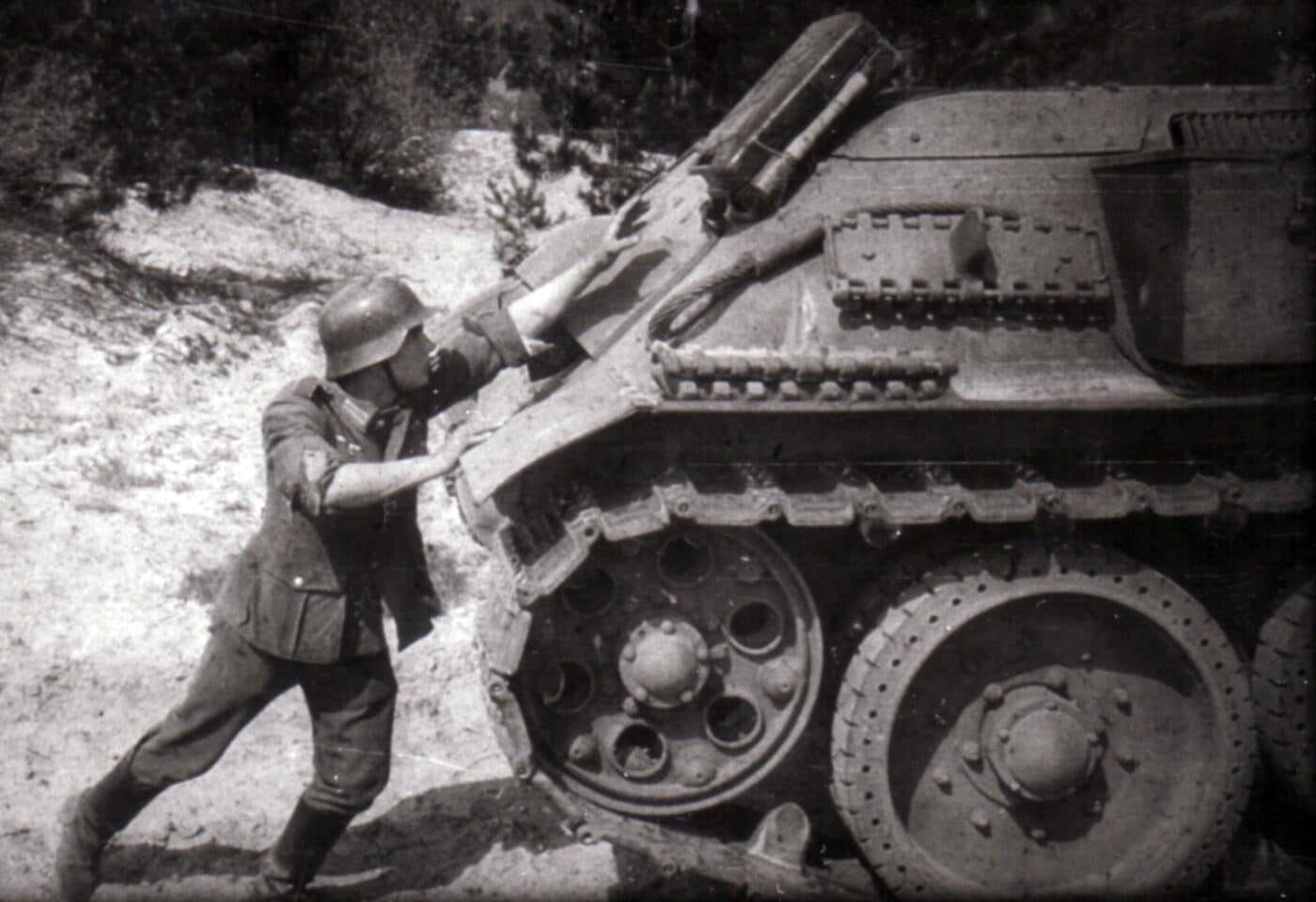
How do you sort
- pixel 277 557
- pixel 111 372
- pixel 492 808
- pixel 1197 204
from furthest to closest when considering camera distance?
pixel 111 372
pixel 492 808
pixel 277 557
pixel 1197 204

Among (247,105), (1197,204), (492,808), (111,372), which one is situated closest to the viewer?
(1197,204)

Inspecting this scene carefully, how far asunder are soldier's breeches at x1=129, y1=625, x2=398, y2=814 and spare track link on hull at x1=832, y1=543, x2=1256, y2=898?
1649 millimetres

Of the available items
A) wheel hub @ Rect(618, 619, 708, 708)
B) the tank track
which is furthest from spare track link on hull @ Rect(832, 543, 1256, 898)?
wheel hub @ Rect(618, 619, 708, 708)

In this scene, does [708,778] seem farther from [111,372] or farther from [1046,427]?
[111,372]

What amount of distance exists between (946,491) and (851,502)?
1.04 feet

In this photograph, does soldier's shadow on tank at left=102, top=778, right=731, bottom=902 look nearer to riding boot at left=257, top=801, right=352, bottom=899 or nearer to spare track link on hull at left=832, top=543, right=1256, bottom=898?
riding boot at left=257, top=801, right=352, bottom=899

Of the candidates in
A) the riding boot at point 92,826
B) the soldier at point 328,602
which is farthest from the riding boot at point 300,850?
the riding boot at point 92,826

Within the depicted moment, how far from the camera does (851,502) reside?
3828mm

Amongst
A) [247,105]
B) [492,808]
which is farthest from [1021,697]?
[247,105]

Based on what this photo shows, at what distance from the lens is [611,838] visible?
4012 mm

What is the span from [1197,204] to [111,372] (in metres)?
7.12

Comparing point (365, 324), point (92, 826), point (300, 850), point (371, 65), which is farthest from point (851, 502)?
point (371, 65)

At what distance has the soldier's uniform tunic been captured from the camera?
4.14 metres

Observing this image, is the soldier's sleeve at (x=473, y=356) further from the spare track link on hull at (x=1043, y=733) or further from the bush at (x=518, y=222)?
the bush at (x=518, y=222)
